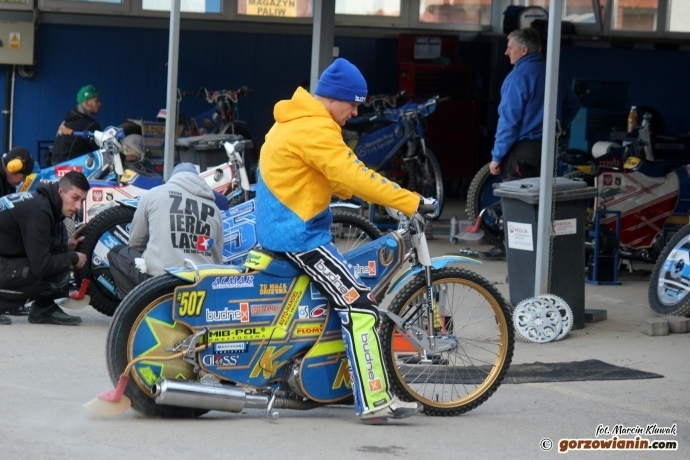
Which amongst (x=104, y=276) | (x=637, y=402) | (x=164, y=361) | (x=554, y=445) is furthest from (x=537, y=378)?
(x=104, y=276)

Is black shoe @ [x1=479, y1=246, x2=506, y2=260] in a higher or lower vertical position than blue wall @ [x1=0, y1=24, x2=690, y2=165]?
lower

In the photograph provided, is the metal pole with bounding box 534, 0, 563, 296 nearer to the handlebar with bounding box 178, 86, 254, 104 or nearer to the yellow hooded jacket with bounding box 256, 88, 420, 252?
the yellow hooded jacket with bounding box 256, 88, 420, 252

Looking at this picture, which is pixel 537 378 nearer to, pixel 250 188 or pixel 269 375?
pixel 269 375

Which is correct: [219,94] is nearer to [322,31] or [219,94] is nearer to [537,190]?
[322,31]

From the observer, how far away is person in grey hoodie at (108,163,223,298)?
8.01m

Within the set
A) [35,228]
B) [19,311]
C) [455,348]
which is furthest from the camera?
[19,311]

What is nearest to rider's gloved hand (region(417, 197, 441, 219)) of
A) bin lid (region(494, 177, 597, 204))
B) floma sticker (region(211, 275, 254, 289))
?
floma sticker (region(211, 275, 254, 289))

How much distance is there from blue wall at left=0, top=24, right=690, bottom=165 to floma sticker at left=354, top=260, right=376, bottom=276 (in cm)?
1096

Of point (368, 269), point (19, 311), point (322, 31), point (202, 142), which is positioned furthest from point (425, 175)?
point (368, 269)

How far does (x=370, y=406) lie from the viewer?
5.96m

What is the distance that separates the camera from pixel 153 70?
17016 mm

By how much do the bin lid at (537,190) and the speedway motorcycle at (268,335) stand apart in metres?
2.69

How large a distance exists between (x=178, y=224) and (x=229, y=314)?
7.02 ft

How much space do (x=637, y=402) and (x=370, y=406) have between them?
1.95 meters
